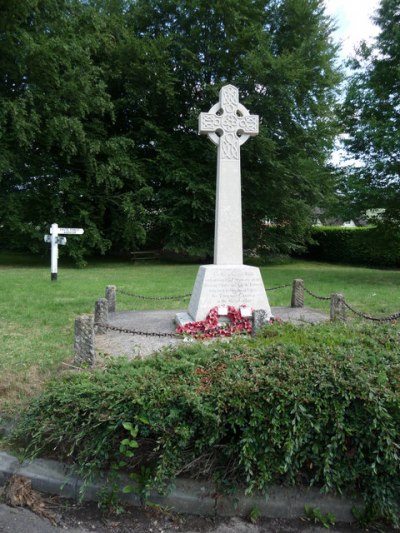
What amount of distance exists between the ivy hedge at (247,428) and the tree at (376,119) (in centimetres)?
1245

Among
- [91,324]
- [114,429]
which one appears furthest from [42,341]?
[114,429]

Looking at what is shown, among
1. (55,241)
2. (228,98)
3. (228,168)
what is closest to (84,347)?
(228,168)

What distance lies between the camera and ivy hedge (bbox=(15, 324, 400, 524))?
98.7 inches

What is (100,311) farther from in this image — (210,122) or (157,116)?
(157,116)

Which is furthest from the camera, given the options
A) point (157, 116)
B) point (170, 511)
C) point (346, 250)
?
point (346, 250)

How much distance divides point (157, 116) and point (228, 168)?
687 inches

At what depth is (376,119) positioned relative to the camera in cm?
1406

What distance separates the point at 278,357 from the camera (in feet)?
10.3

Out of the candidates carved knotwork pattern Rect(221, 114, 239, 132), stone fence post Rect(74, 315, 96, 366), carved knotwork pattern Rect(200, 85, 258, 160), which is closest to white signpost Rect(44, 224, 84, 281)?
carved knotwork pattern Rect(200, 85, 258, 160)

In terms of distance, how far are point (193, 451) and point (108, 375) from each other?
2.67ft

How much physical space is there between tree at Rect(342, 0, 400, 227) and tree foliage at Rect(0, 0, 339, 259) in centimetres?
629

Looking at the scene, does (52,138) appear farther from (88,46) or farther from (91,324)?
(91,324)

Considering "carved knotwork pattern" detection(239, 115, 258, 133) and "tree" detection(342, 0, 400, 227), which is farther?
"tree" detection(342, 0, 400, 227)

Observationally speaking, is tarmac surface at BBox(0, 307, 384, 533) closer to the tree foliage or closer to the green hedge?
the tree foliage
